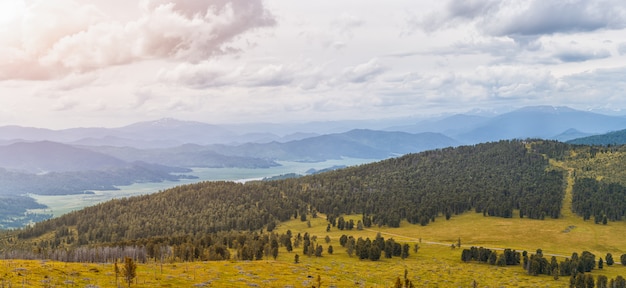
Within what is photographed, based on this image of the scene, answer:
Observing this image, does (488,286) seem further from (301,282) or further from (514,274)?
(301,282)

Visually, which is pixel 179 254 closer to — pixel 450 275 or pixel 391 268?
pixel 391 268

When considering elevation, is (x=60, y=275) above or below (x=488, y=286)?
above

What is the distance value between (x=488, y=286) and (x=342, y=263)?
58.2 meters

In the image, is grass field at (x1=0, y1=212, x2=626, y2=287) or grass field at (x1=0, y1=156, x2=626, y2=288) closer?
grass field at (x1=0, y1=156, x2=626, y2=288)

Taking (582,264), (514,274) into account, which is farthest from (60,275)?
(582,264)

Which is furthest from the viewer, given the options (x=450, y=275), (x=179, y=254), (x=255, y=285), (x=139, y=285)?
(x=179, y=254)

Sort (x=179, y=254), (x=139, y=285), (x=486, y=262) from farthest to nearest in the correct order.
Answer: (x=486, y=262) → (x=179, y=254) → (x=139, y=285)

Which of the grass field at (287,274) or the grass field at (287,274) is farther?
the grass field at (287,274)

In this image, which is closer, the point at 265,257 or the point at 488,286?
the point at 488,286

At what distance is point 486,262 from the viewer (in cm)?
19762

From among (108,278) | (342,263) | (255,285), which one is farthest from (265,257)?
(108,278)

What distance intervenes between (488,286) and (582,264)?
53.5 m

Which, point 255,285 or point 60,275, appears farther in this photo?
point 255,285

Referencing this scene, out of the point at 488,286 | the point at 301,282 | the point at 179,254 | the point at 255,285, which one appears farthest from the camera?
the point at 179,254
